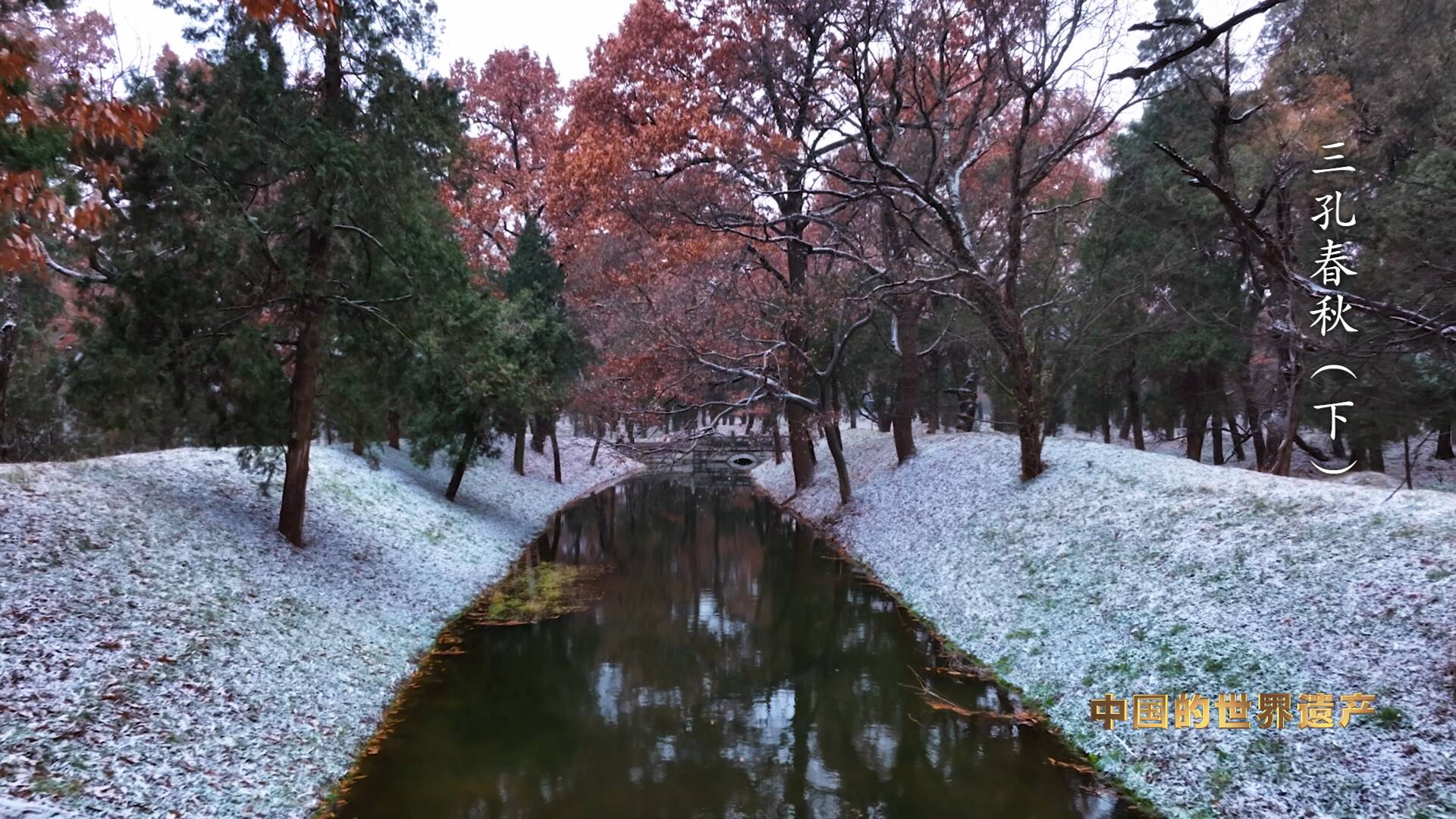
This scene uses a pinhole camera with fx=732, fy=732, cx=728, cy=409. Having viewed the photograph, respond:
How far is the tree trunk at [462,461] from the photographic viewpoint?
73.5 feet

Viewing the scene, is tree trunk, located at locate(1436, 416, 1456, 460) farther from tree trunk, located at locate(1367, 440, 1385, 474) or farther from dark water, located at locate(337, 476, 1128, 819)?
dark water, located at locate(337, 476, 1128, 819)

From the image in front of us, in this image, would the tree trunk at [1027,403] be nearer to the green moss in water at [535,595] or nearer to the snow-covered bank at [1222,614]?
the snow-covered bank at [1222,614]

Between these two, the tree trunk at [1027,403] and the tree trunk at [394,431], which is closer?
the tree trunk at [1027,403]

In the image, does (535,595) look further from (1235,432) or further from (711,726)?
(1235,432)

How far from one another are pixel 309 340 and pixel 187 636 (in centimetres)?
575

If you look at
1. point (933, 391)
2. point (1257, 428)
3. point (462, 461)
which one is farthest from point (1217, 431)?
point (462, 461)

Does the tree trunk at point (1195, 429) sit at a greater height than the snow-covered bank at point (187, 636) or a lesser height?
greater

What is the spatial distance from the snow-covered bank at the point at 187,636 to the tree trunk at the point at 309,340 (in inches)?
28.7

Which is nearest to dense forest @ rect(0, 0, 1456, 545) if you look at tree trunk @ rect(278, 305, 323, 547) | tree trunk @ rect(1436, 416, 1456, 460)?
tree trunk @ rect(278, 305, 323, 547)

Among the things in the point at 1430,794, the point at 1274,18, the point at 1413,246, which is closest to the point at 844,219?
the point at 1274,18

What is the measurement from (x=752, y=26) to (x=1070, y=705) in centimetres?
1761

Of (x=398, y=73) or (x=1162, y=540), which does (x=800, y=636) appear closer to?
(x=1162, y=540)

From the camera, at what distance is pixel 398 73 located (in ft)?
39.4

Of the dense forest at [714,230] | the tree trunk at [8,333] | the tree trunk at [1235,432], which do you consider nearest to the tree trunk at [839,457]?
the dense forest at [714,230]
